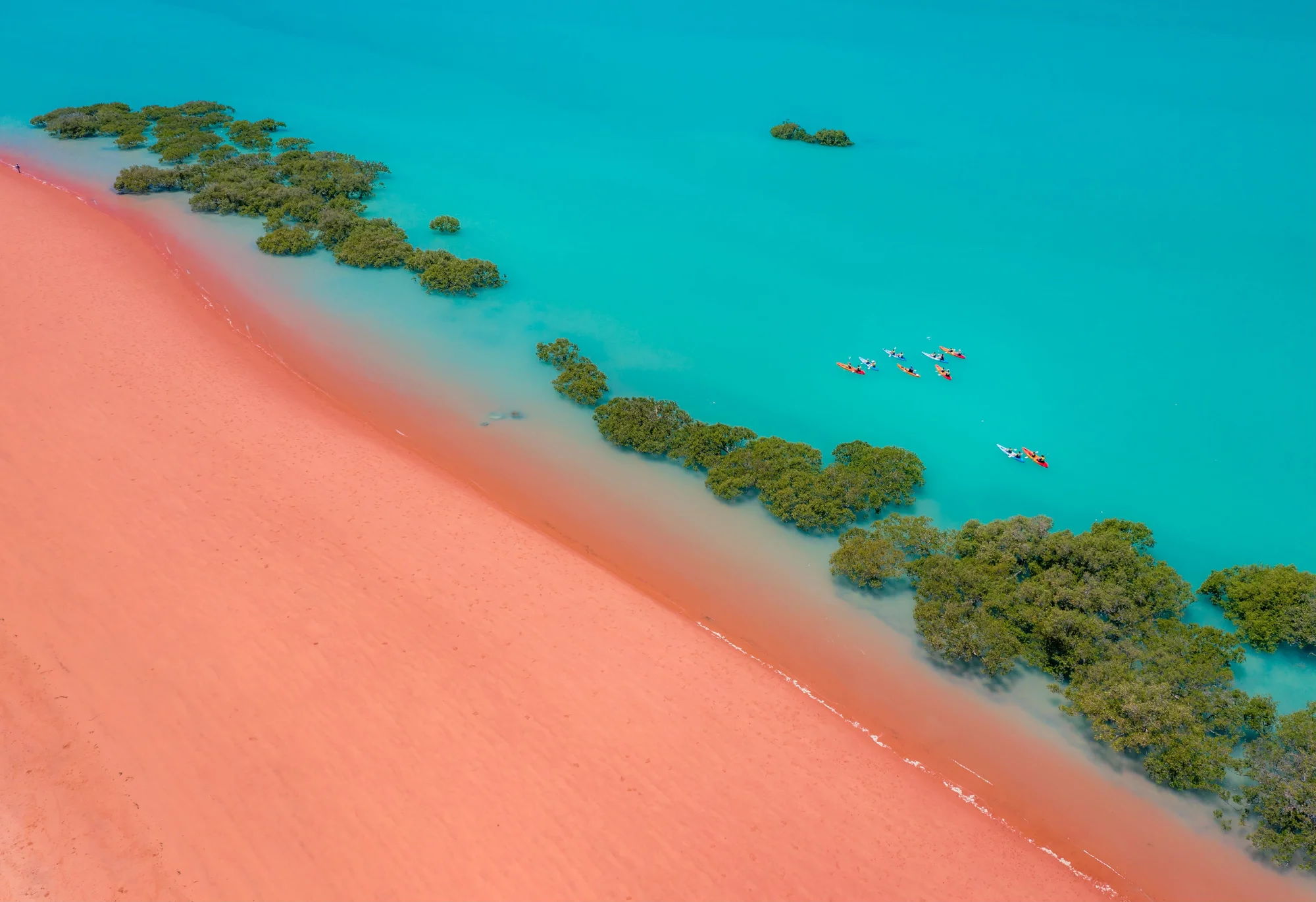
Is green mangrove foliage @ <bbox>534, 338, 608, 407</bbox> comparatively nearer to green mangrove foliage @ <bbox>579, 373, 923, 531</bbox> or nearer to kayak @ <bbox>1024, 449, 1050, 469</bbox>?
green mangrove foliage @ <bbox>579, 373, 923, 531</bbox>

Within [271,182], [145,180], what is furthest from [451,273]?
[145,180]

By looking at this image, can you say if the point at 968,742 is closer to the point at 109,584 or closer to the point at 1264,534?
the point at 1264,534

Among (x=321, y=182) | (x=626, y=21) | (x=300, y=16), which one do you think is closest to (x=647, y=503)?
(x=321, y=182)

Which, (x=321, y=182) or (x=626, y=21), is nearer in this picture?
(x=321, y=182)

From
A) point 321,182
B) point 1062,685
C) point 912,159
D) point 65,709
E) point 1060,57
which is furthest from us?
point 1060,57

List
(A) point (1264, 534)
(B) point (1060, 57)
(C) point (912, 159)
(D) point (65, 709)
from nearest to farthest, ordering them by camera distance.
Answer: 1. (D) point (65, 709)
2. (A) point (1264, 534)
3. (C) point (912, 159)
4. (B) point (1060, 57)

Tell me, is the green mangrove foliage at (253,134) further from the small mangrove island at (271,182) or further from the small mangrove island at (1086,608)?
the small mangrove island at (1086,608)

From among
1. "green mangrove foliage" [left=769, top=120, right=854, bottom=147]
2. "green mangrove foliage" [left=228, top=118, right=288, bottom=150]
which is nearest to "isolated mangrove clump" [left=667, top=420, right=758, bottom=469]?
"green mangrove foliage" [left=769, top=120, right=854, bottom=147]
